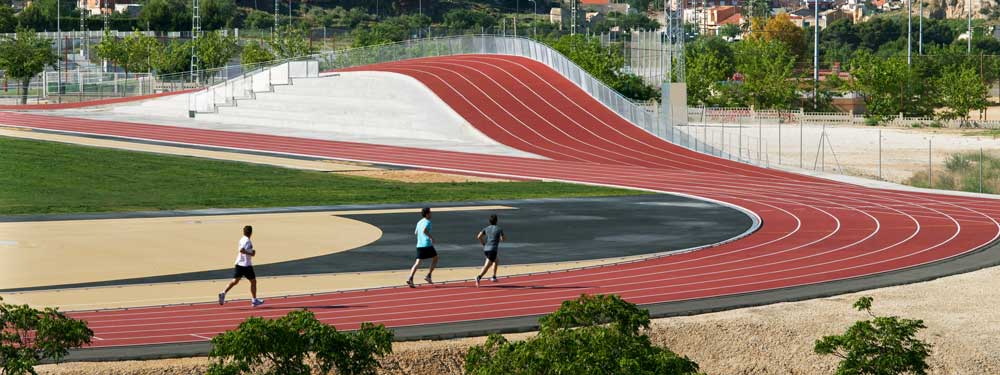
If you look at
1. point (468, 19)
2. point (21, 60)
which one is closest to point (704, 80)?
point (21, 60)

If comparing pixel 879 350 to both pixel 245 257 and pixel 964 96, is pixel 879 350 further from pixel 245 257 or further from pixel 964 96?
pixel 964 96

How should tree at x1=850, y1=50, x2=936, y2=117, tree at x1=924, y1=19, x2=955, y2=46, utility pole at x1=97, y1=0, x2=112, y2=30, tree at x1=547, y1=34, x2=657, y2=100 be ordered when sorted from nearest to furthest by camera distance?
tree at x1=850, y1=50, x2=936, y2=117, tree at x1=547, y1=34, x2=657, y2=100, utility pole at x1=97, y1=0, x2=112, y2=30, tree at x1=924, y1=19, x2=955, y2=46

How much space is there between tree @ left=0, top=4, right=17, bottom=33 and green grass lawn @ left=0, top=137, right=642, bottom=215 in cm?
9776

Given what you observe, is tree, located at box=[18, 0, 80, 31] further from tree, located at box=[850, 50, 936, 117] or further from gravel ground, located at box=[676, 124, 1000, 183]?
gravel ground, located at box=[676, 124, 1000, 183]

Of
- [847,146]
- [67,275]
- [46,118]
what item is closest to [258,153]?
[46,118]

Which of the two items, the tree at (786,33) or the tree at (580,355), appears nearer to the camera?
the tree at (580,355)

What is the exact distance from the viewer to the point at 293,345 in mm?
14188

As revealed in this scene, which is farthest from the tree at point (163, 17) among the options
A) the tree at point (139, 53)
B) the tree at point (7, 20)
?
the tree at point (139, 53)

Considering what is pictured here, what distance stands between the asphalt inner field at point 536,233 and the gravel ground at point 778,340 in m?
6.35

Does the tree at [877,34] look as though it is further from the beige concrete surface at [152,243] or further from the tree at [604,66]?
the beige concrete surface at [152,243]

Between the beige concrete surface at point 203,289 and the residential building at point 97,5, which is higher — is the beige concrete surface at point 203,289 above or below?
below

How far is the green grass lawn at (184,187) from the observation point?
3850cm

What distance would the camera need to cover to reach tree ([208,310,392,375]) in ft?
45.4

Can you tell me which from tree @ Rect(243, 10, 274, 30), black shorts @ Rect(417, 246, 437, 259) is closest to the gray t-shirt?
black shorts @ Rect(417, 246, 437, 259)
